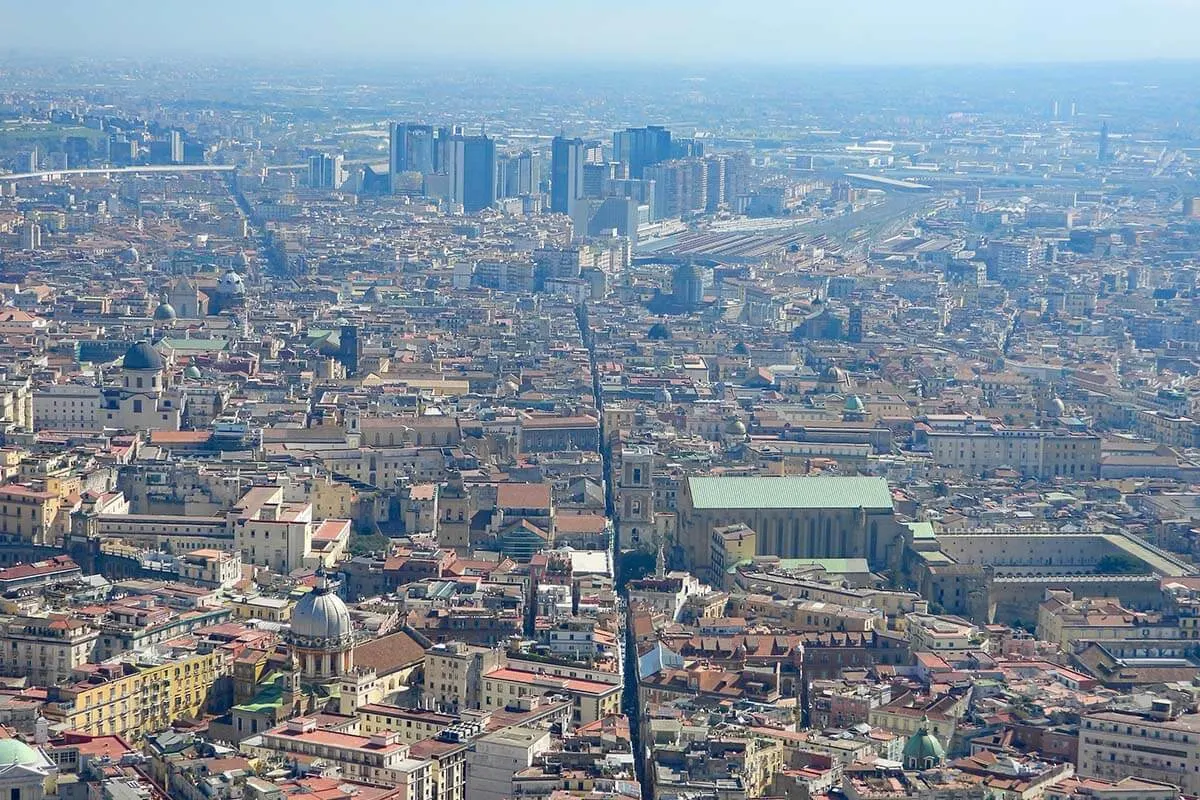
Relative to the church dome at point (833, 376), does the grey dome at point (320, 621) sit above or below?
above

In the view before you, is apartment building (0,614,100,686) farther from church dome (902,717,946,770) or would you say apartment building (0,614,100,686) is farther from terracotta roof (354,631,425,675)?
church dome (902,717,946,770)

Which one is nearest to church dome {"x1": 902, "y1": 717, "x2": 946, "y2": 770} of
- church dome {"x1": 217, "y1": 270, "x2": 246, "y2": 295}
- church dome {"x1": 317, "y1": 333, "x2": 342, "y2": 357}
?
church dome {"x1": 317, "y1": 333, "x2": 342, "y2": 357}

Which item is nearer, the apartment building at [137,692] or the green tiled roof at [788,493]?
the apartment building at [137,692]

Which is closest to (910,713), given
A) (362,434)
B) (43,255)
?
(362,434)

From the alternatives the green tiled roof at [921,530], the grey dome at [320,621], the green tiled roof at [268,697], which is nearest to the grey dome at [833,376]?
the green tiled roof at [921,530]

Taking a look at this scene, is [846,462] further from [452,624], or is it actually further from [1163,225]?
[1163,225]

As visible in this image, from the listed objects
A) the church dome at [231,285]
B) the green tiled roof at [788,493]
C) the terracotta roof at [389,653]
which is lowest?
the church dome at [231,285]

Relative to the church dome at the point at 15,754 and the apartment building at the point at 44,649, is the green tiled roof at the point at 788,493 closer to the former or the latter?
the apartment building at the point at 44,649

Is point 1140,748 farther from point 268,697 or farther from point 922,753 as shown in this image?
point 268,697
